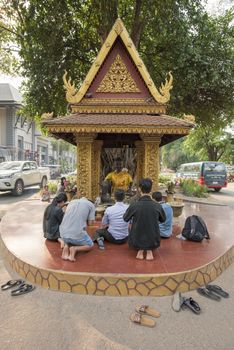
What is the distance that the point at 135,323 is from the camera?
142 inches

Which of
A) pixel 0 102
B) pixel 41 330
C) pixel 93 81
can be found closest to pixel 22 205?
pixel 93 81

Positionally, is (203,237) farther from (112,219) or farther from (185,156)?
(185,156)

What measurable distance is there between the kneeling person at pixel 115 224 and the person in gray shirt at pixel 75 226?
1.71ft

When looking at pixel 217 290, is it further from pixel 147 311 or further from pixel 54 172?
pixel 54 172

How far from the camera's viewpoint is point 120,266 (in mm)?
4805

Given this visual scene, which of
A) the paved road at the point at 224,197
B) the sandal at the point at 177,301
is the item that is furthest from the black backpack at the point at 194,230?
the paved road at the point at 224,197

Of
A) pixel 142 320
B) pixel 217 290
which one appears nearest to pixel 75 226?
pixel 142 320

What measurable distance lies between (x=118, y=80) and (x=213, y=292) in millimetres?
6691

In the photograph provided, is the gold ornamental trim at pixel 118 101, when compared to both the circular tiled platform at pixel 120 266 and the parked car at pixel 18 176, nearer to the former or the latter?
the circular tiled platform at pixel 120 266

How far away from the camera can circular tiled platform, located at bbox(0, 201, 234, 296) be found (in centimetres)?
438

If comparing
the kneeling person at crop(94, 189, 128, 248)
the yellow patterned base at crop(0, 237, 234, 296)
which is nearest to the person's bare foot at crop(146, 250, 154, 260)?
the yellow patterned base at crop(0, 237, 234, 296)

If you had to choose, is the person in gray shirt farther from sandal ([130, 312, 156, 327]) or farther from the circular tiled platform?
sandal ([130, 312, 156, 327])

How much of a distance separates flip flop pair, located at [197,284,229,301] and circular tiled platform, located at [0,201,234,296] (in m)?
0.14

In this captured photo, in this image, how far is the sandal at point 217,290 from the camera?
443cm
